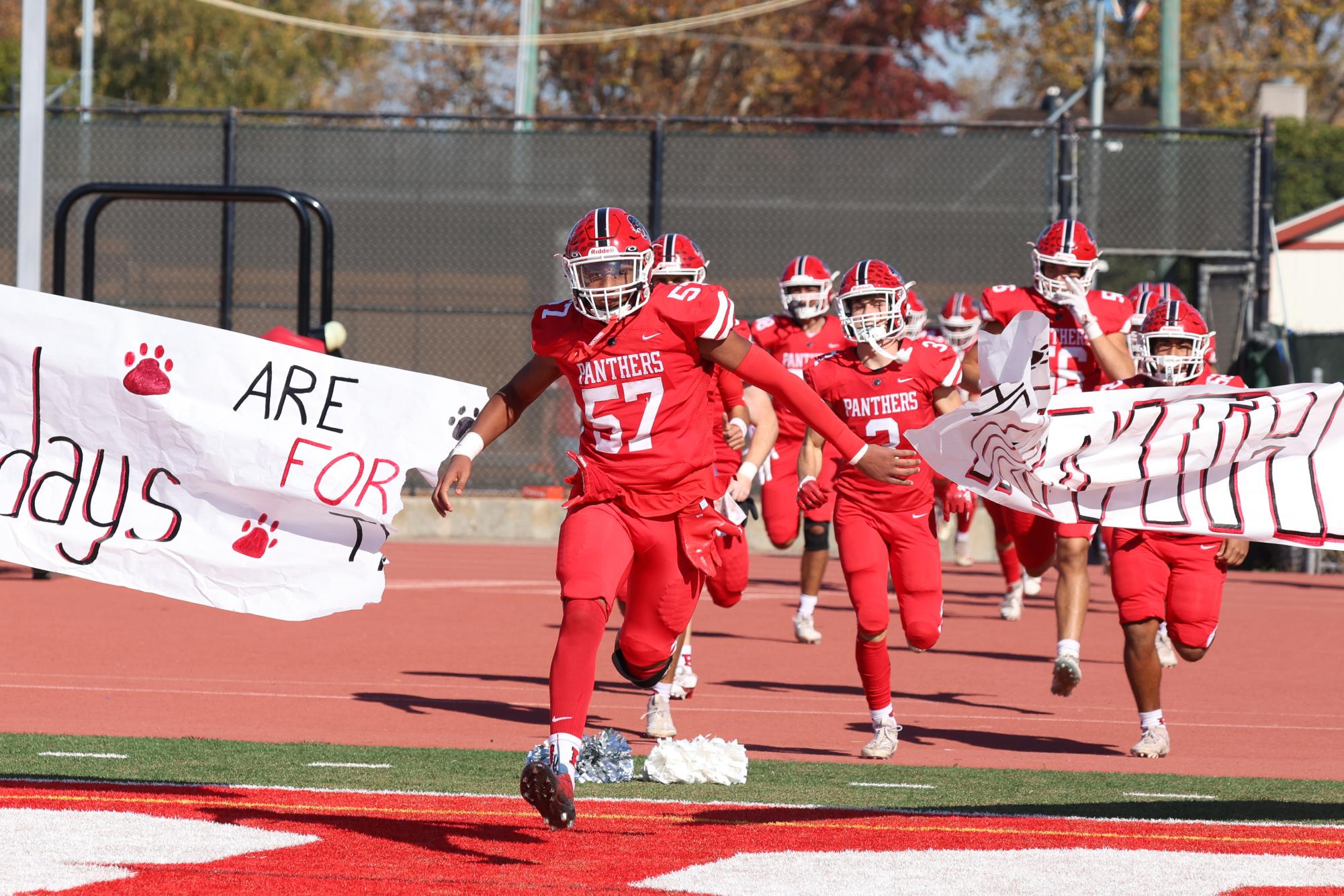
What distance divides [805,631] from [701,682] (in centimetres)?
204

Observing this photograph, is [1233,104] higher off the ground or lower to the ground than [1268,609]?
higher

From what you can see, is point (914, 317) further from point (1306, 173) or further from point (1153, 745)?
point (1306, 173)

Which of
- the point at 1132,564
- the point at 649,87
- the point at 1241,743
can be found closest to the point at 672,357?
the point at 1132,564

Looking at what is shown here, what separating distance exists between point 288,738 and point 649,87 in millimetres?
36665

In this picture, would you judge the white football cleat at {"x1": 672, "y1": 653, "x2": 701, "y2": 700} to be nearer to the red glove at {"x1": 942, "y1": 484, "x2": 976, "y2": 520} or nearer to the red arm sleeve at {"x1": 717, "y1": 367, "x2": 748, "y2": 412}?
the red arm sleeve at {"x1": 717, "y1": 367, "x2": 748, "y2": 412}

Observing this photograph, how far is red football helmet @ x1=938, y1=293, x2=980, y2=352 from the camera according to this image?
16.8 m

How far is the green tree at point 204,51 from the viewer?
156 ft

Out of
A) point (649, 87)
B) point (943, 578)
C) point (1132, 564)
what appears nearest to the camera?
point (1132, 564)

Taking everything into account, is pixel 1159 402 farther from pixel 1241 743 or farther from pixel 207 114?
pixel 207 114

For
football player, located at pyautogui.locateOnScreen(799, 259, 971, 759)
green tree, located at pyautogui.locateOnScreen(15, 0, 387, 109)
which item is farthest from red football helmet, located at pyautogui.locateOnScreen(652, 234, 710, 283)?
green tree, located at pyautogui.locateOnScreen(15, 0, 387, 109)

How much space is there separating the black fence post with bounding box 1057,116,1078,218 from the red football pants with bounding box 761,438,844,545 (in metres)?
6.48

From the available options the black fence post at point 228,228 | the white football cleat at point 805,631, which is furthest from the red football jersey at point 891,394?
the black fence post at point 228,228

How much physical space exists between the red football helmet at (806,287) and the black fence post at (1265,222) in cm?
731

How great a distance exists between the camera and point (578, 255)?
6715 mm
